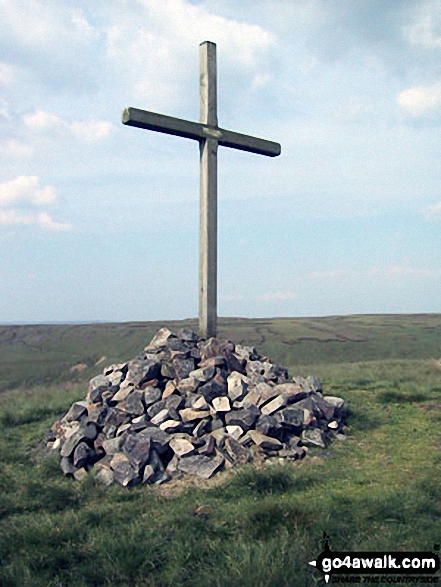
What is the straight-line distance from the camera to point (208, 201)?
34.0ft

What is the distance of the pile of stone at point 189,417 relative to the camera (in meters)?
7.81

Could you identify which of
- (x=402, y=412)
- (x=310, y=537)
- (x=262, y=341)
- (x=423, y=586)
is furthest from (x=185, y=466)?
(x=262, y=341)

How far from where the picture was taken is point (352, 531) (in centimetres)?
534

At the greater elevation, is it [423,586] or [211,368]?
[211,368]

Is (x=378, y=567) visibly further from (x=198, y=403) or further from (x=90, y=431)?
(x=90, y=431)

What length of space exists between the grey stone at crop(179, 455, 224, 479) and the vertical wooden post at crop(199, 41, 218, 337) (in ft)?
10.3

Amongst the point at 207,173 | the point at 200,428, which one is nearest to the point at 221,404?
the point at 200,428

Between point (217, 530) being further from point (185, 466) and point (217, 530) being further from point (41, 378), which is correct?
point (41, 378)

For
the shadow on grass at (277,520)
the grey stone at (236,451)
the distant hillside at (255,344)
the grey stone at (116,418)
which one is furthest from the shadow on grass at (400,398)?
the distant hillside at (255,344)

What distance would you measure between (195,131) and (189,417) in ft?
17.3

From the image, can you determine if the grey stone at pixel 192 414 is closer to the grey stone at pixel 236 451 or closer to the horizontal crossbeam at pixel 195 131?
the grey stone at pixel 236 451

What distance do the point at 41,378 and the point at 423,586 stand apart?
3092 centimetres

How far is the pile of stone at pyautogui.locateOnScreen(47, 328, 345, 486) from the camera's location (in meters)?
7.81

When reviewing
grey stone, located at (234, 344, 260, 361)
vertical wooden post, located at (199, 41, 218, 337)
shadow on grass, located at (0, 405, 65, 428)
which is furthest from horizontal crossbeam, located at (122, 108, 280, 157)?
shadow on grass, located at (0, 405, 65, 428)
